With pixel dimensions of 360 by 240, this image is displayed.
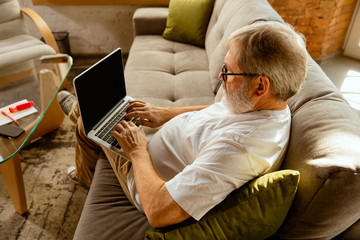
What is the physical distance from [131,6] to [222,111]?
7.99 ft

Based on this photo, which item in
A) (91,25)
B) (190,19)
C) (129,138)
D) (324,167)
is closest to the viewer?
(324,167)

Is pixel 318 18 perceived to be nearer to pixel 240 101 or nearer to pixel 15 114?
pixel 240 101

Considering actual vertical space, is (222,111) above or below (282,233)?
above

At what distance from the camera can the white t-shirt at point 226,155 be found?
815mm

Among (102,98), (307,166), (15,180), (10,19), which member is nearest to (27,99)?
(15,180)

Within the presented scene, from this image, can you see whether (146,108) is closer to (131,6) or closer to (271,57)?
(271,57)

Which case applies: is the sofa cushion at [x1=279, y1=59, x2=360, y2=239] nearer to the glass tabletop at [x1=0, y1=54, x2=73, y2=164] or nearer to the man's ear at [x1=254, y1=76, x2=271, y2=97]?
the man's ear at [x1=254, y1=76, x2=271, y2=97]

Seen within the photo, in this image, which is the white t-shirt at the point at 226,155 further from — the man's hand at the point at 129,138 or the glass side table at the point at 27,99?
the glass side table at the point at 27,99

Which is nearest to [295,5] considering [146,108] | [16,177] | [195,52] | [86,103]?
[195,52]

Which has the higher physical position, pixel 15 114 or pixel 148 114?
pixel 148 114

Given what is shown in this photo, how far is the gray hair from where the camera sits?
2.80 feet

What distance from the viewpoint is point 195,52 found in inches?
92.4

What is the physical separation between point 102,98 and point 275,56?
83 centimetres

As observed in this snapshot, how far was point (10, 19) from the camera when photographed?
9.12ft
